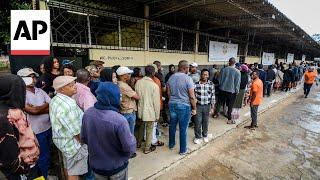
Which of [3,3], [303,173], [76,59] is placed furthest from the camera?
[3,3]

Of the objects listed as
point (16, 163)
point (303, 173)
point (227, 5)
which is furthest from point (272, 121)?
point (16, 163)

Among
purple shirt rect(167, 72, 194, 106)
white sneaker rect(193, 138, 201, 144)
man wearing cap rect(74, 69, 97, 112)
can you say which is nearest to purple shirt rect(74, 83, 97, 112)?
man wearing cap rect(74, 69, 97, 112)

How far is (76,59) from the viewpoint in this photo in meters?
5.87

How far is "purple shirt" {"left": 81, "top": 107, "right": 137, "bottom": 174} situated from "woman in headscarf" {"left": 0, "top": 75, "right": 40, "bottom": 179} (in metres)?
0.53

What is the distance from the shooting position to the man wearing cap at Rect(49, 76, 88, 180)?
2236mm

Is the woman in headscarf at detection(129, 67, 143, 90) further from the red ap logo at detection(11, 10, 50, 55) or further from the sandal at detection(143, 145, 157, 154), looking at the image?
the red ap logo at detection(11, 10, 50, 55)

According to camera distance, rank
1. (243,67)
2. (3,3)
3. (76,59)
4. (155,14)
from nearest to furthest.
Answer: (76,59)
(243,67)
(155,14)
(3,3)

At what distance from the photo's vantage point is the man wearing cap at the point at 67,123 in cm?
224

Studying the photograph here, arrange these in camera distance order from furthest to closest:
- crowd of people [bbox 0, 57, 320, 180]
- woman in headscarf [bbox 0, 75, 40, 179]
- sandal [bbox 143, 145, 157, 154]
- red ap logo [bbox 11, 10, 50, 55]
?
sandal [bbox 143, 145, 157, 154] < red ap logo [bbox 11, 10, 50, 55] < crowd of people [bbox 0, 57, 320, 180] < woman in headscarf [bbox 0, 75, 40, 179]

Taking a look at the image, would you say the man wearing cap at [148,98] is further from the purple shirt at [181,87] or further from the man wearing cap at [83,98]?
the man wearing cap at [83,98]

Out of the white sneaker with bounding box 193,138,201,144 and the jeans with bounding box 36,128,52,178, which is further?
the white sneaker with bounding box 193,138,201,144

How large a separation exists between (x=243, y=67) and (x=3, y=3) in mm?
13866

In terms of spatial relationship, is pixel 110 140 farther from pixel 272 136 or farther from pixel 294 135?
pixel 294 135

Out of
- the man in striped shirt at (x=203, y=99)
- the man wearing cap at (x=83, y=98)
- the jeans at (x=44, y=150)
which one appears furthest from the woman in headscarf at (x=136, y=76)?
the jeans at (x=44, y=150)
